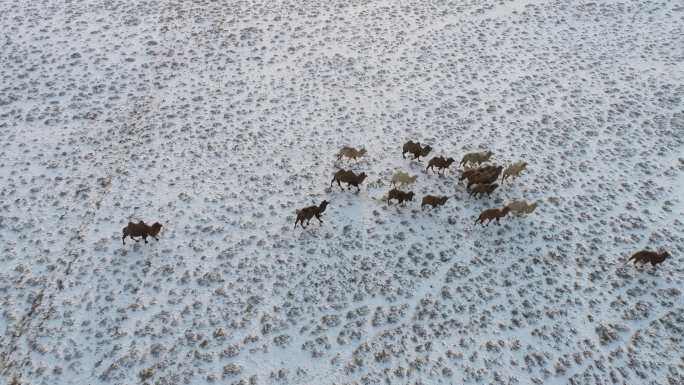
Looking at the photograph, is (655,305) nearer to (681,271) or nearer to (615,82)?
(681,271)

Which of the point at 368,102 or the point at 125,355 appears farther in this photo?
the point at 368,102

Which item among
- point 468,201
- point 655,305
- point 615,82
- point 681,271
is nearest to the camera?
point 655,305

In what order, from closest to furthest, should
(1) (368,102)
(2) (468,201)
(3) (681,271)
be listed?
(3) (681,271)
(2) (468,201)
(1) (368,102)

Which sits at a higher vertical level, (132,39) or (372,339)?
(132,39)

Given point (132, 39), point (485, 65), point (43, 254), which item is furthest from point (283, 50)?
point (43, 254)

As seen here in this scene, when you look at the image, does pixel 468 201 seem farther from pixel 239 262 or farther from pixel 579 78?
pixel 579 78

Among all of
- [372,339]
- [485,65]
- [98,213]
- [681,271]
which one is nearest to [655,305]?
[681,271]
